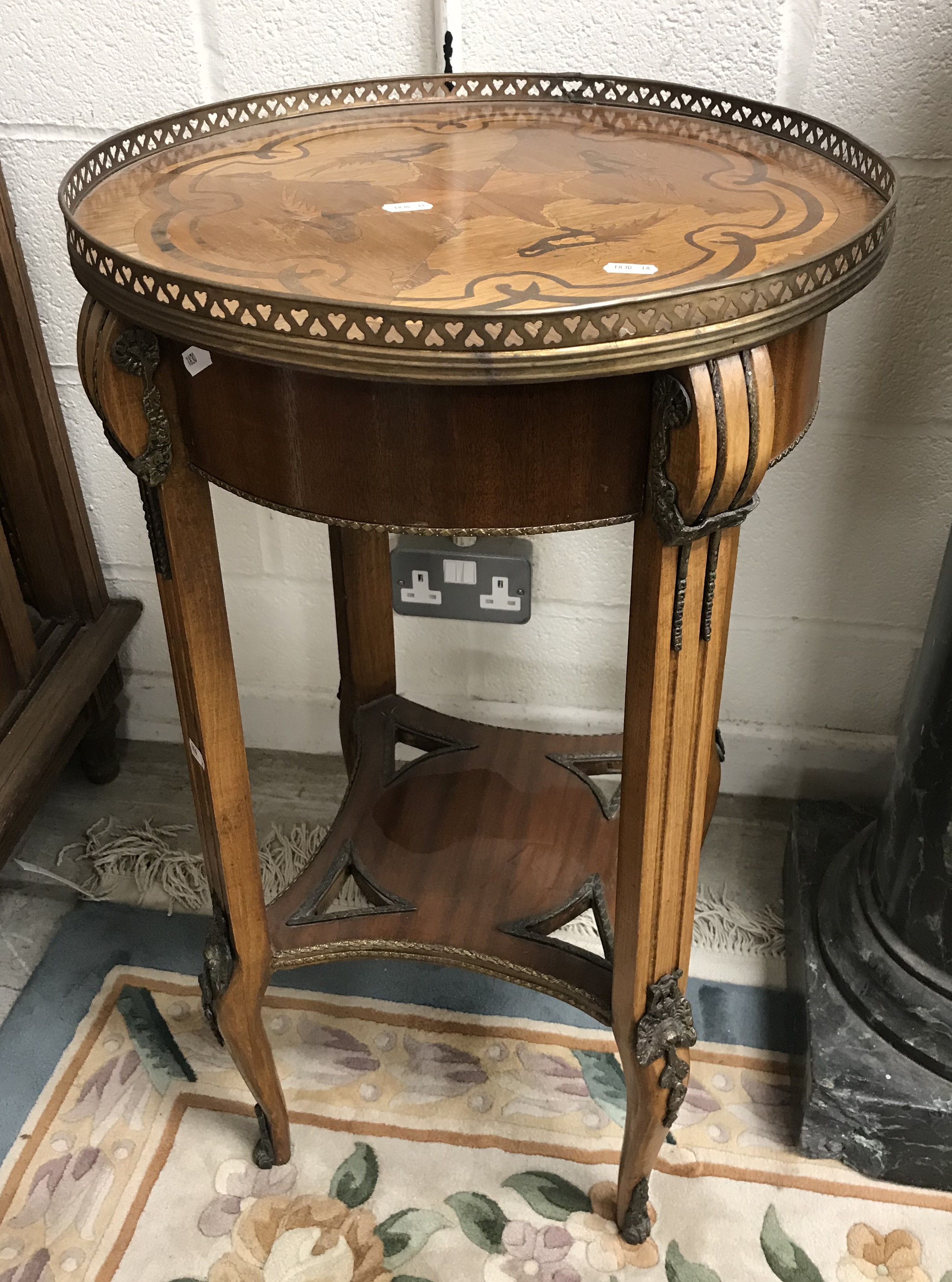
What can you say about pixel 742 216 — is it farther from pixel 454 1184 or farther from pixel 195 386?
pixel 454 1184

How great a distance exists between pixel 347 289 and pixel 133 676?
0.99 meters

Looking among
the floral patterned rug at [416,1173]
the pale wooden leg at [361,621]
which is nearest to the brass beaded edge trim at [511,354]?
the pale wooden leg at [361,621]

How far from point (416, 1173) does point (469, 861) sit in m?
0.28

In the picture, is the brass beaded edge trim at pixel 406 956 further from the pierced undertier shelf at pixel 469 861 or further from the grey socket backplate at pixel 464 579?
the grey socket backplate at pixel 464 579

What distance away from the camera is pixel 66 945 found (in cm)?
122

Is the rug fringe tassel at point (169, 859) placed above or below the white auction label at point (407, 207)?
below

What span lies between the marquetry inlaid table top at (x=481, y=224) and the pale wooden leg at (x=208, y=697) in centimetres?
7

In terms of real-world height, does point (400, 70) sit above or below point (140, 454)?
above

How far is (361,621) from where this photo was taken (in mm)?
1157

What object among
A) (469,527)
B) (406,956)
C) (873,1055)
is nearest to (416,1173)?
(406,956)

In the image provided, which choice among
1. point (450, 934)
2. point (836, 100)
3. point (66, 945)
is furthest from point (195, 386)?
point (66, 945)

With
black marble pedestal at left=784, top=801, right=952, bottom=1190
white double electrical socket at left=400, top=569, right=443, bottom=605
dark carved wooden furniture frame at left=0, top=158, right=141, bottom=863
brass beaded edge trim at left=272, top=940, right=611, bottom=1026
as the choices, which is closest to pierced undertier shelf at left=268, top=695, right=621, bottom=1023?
brass beaded edge trim at left=272, top=940, right=611, bottom=1026

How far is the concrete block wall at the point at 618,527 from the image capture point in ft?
3.19

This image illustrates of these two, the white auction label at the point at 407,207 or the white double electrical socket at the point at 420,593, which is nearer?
the white auction label at the point at 407,207
